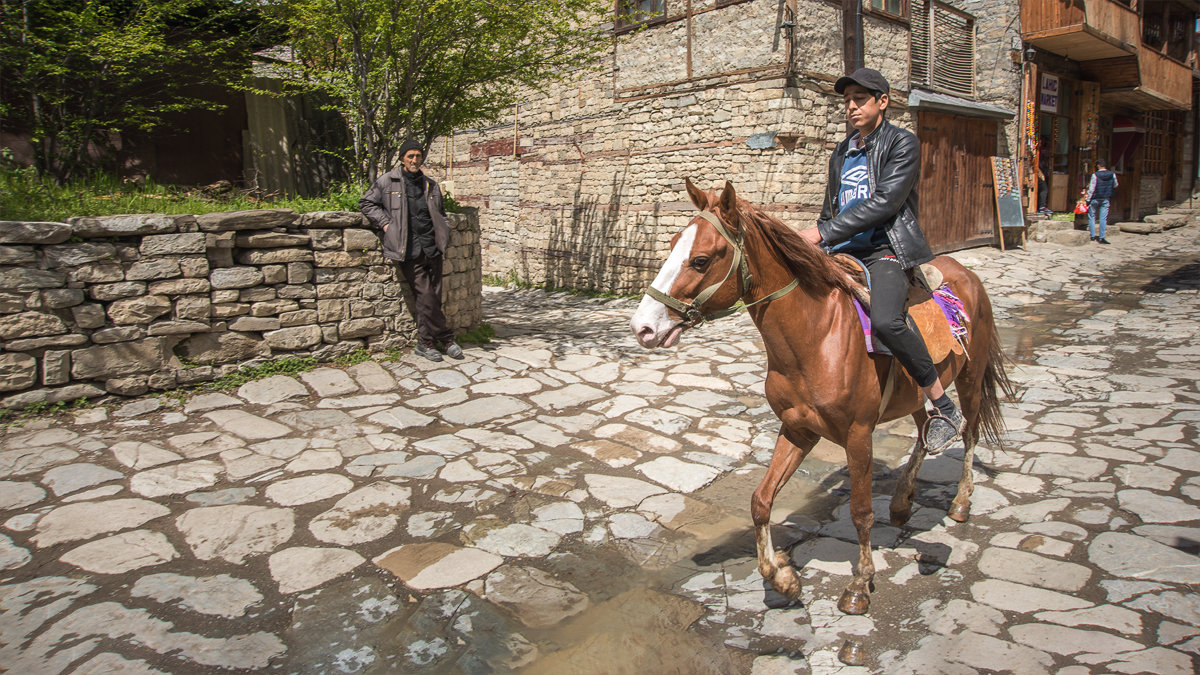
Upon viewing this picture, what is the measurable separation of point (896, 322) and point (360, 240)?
5.55 meters

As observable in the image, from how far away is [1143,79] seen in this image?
1812cm

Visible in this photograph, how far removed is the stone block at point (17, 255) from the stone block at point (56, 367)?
71 centimetres

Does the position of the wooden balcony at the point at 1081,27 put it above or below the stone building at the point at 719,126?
above

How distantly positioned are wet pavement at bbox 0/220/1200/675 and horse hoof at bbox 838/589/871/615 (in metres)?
0.07

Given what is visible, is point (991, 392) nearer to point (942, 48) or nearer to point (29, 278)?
point (29, 278)

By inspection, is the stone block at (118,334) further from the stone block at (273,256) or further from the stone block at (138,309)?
the stone block at (273,256)

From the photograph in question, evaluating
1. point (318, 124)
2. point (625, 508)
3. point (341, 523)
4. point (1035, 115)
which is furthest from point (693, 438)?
point (1035, 115)

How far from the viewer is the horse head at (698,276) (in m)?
2.74

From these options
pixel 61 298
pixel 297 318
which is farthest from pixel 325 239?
pixel 61 298

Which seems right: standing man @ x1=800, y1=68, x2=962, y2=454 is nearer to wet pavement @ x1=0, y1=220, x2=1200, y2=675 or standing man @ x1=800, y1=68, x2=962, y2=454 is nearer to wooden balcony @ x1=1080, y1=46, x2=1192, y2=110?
wet pavement @ x1=0, y1=220, x2=1200, y2=675

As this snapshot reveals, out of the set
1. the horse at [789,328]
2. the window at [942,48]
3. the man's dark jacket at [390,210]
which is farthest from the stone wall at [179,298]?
the window at [942,48]

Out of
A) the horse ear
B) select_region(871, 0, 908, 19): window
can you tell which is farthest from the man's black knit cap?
select_region(871, 0, 908, 19): window

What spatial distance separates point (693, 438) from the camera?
537 centimetres

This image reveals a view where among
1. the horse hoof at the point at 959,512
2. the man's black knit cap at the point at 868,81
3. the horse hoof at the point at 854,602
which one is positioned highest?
the man's black knit cap at the point at 868,81
